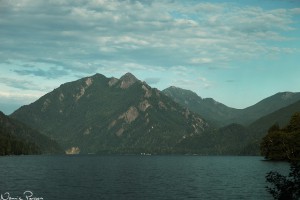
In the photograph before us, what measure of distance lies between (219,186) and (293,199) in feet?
218

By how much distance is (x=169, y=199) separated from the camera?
86062 mm

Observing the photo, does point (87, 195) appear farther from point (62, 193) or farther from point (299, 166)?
point (299, 166)

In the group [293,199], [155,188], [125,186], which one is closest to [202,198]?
[155,188]

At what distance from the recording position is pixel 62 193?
93.9 m

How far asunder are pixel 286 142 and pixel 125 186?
4499 inches

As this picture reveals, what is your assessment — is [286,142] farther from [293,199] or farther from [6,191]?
[293,199]

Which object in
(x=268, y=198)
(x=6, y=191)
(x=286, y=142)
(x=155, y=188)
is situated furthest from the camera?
(x=286, y=142)

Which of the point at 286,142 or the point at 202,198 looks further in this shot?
the point at 286,142

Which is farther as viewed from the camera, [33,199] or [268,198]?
[268,198]

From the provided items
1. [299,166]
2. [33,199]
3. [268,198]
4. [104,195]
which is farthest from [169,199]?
[299,166]

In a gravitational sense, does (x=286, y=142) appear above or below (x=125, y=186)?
above

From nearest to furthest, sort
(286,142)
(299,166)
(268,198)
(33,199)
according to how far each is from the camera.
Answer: (299,166) < (33,199) < (268,198) < (286,142)

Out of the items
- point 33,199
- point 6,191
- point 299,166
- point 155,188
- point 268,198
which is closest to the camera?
point 299,166

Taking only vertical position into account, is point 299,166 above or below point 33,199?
above
